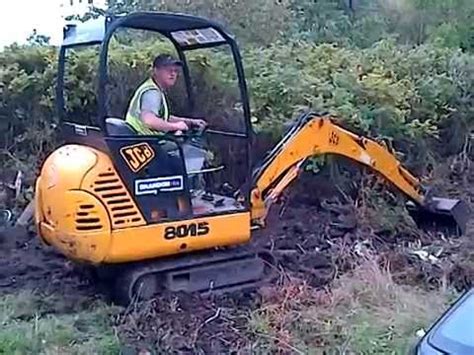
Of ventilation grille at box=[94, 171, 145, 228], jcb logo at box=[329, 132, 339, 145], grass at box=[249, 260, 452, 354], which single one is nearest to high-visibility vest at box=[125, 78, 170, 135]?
ventilation grille at box=[94, 171, 145, 228]

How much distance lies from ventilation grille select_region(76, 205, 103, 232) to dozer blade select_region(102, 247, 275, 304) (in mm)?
576

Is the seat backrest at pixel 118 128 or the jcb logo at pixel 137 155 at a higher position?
the seat backrest at pixel 118 128

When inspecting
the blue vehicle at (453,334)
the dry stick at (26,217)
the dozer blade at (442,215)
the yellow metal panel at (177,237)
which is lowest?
the dozer blade at (442,215)

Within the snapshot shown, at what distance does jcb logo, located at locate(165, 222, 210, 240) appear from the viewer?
7.62 m

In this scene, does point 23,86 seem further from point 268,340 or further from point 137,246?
point 268,340

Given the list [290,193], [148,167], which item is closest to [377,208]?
[290,193]

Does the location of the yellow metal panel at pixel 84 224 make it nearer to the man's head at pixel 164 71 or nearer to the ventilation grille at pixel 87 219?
the ventilation grille at pixel 87 219

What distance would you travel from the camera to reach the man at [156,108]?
7.63 metres

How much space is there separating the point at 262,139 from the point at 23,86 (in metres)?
2.84

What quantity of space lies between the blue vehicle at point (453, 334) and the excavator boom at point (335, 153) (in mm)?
4370

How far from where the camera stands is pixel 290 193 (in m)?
11.5

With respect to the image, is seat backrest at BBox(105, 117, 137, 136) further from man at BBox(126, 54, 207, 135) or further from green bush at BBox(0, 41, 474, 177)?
green bush at BBox(0, 41, 474, 177)

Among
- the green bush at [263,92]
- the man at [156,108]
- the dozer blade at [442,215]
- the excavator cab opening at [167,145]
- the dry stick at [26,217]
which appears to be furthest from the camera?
the green bush at [263,92]

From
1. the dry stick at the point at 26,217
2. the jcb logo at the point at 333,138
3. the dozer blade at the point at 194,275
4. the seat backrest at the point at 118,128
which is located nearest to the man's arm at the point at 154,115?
the seat backrest at the point at 118,128
